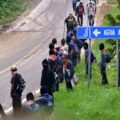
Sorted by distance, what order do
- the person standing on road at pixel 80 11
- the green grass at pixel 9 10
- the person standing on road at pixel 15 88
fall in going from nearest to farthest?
1. the person standing on road at pixel 15 88
2. the person standing on road at pixel 80 11
3. the green grass at pixel 9 10

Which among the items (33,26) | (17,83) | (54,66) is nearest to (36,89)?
(54,66)

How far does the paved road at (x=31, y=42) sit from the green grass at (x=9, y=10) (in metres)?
0.96

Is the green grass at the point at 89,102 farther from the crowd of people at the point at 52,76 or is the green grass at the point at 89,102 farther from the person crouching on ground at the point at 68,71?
the person crouching on ground at the point at 68,71

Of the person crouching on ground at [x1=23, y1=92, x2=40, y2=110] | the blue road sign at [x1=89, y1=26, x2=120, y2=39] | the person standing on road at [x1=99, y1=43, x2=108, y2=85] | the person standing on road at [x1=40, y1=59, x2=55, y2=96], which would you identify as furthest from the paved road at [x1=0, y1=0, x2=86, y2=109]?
the person crouching on ground at [x1=23, y1=92, x2=40, y2=110]

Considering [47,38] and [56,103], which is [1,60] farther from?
[56,103]

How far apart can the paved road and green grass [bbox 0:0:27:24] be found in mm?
960

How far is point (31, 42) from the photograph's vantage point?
3109 cm

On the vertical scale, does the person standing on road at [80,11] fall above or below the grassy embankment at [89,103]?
above

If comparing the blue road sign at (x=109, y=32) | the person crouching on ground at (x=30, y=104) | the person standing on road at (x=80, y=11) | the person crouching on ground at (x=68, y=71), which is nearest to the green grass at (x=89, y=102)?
the person crouching on ground at (x=68, y=71)

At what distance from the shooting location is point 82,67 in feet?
75.7

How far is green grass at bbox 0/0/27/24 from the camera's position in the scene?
36.4 m

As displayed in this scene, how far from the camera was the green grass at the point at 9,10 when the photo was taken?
36438mm

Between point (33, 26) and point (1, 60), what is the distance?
830 cm

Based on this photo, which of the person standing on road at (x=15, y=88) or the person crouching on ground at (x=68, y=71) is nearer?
the person standing on road at (x=15, y=88)
